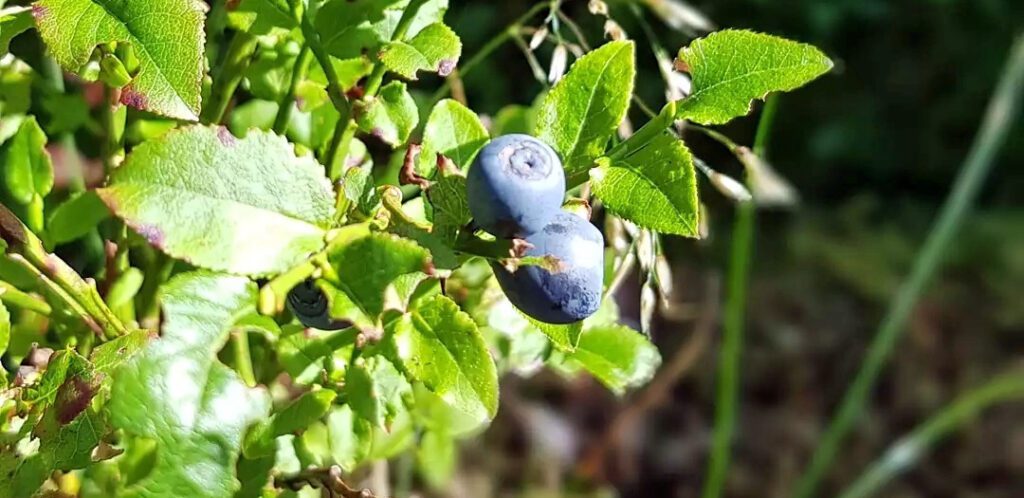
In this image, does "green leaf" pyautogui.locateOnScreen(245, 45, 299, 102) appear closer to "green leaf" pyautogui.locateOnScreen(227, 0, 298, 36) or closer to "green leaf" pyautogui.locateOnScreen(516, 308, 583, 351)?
"green leaf" pyautogui.locateOnScreen(227, 0, 298, 36)

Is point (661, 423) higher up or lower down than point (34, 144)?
lower down

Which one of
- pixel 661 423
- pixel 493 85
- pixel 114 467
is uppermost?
pixel 114 467

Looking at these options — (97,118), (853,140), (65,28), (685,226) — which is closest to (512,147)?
(685,226)

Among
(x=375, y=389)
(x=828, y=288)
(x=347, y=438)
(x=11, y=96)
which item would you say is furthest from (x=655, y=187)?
(x=828, y=288)

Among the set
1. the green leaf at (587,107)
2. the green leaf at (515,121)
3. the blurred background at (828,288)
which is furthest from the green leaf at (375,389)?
the blurred background at (828,288)

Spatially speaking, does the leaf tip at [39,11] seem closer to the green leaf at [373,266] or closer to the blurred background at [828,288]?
the green leaf at [373,266]

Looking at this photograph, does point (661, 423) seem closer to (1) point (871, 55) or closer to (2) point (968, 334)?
(2) point (968, 334)
